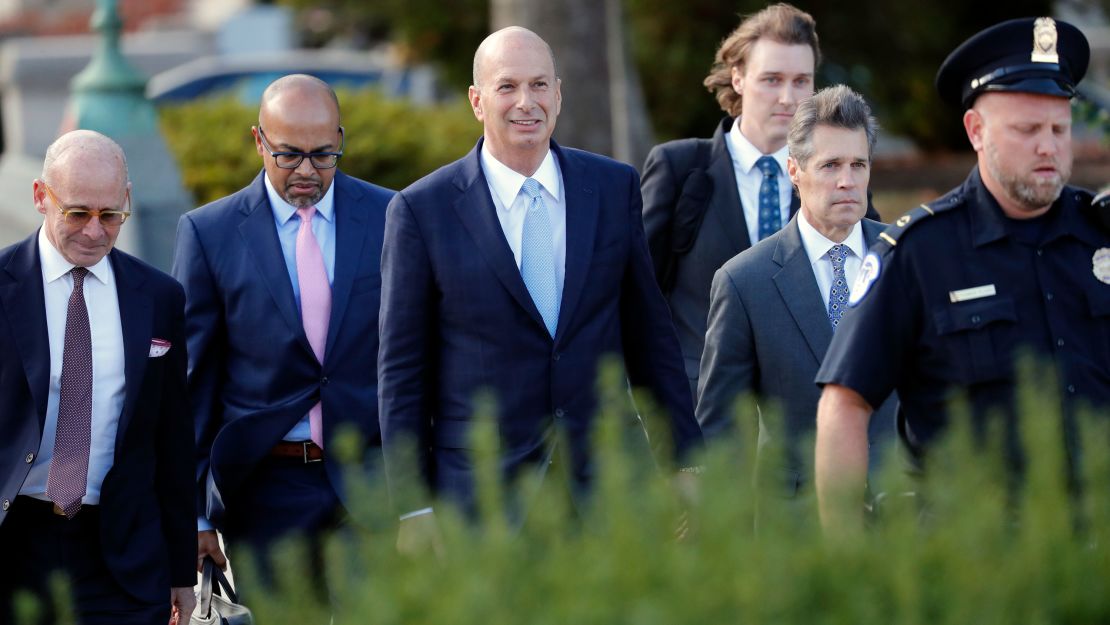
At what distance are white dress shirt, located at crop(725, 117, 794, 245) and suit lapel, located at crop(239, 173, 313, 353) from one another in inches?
63.4

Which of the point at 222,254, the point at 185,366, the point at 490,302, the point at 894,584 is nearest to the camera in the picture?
the point at 894,584

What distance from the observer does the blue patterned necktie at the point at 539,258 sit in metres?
4.88

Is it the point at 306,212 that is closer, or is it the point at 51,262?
the point at 51,262

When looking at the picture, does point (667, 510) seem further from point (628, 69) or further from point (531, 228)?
point (628, 69)

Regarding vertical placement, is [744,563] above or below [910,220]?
below

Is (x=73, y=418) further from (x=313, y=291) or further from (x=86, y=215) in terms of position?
(x=313, y=291)

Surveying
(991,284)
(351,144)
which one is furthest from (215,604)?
(351,144)

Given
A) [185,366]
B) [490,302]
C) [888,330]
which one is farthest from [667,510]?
[185,366]

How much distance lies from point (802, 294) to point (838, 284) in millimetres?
147

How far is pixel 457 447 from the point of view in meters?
4.84

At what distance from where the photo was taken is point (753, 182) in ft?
19.9

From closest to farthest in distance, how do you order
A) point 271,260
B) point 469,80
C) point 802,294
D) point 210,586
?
point 802,294 < point 210,586 < point 271,260 < point 469,80

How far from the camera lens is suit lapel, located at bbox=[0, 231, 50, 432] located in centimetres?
473

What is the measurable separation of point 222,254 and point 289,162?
37 centimetres
